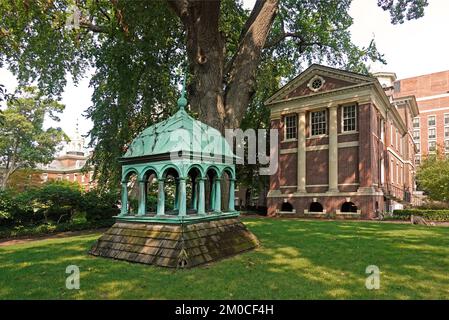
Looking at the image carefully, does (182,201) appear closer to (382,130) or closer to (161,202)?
(161,202)

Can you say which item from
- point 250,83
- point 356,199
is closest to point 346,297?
point 250,83

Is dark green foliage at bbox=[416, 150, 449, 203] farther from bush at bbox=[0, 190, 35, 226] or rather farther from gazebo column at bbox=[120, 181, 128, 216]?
bush at bbox=[0, 190, 35, 226]

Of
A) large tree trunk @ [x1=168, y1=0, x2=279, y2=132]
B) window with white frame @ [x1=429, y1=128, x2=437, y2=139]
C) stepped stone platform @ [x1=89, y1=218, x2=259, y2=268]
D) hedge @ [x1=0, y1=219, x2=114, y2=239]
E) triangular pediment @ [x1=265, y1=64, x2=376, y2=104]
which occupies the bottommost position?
hedge @ [x1=0, y1=219, x2=114, y2=239]

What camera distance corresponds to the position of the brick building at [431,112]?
67875 millimetres

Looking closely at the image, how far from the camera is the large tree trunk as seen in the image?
38.5ft

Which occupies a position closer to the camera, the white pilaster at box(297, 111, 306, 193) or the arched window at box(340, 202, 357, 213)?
the arched window at box(340, 202, 357, 213)

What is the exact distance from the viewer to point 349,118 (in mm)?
26266

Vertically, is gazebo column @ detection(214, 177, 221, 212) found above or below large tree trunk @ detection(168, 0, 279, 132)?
below

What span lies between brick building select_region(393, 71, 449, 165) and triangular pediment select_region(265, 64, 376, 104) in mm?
51381

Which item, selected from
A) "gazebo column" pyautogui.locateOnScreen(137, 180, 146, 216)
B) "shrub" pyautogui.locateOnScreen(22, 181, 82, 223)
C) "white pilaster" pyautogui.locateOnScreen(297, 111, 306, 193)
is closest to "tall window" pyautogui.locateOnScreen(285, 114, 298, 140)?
"white pilaster" pyautogui.locateOnScreen(297, 111, 306, 193)

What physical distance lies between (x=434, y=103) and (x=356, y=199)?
Result: 6054cm

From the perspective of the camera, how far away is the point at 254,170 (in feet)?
113

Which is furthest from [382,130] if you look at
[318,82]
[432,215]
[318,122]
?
[432,215]

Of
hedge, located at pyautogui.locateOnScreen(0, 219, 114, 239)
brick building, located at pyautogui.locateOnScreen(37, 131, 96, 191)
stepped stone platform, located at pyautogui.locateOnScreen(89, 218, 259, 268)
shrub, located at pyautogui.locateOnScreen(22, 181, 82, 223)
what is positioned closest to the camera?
stepped stone platform, located at pyautogui.locateOnScreen(89, 218, 259, 268)
